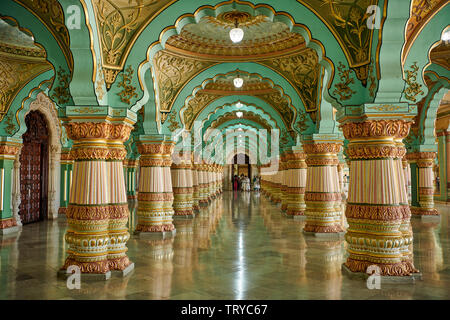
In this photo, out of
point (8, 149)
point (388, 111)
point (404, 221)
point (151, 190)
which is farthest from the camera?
point (8, 149)

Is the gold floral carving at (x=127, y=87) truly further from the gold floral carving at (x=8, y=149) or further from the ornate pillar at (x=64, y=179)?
the ornate pillar at (x=64, y=179)

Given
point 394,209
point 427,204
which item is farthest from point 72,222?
point 427,204

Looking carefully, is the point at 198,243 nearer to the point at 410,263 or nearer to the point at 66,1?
the point at 410,263

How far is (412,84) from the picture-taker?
5391 millimetres

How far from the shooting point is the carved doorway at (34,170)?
11.9m

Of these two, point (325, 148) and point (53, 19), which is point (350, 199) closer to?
point (325, 148)

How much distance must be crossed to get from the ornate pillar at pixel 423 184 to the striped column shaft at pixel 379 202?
967 centimetres

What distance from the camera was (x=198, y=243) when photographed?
8.29m

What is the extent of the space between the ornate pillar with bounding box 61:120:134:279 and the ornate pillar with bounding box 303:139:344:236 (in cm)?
544

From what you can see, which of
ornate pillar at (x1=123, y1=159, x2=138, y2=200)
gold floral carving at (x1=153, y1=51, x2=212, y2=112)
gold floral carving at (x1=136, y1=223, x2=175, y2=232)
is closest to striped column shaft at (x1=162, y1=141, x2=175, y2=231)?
gold floral carving at (x1=136, y1=223, x2=175, y2=232)

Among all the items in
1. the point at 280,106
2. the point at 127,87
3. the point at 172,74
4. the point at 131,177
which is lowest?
the point at 131,177

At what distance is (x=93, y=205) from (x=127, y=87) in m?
2.07

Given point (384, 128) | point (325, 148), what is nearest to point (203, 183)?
point (325, 148)

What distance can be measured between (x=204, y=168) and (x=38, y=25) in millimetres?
16151
